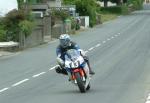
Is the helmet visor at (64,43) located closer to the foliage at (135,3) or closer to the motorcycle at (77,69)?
the motorcycle at (77,69)

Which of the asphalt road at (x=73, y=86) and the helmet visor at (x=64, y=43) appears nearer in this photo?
the asphalt road at (x=73, y=86)

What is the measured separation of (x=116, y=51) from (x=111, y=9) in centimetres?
7712

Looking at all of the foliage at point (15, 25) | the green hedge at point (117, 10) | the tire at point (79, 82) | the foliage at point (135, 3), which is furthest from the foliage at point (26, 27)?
the foliage at point (135, 3)

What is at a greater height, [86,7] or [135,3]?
[86,7]

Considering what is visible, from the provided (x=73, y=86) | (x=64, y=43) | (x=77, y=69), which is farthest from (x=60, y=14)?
(x=77, y=69)

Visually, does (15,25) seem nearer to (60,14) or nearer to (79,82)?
(60,14)

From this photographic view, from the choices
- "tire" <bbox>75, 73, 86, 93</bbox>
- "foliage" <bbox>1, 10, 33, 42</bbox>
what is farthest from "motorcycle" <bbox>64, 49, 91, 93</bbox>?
"foliage" <bbox>1, 10, 33, 42</bbox>

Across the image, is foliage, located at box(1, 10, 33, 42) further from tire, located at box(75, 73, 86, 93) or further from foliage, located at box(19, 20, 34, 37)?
tire, located at box(75, 73, 86, 93)

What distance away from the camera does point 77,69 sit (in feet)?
55.6

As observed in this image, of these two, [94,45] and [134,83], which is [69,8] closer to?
[94,45]

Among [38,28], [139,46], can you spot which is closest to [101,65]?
[139,46]

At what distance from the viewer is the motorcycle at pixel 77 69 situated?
1683 centimetres

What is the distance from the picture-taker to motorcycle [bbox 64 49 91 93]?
1683cm

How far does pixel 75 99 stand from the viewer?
615 inches
